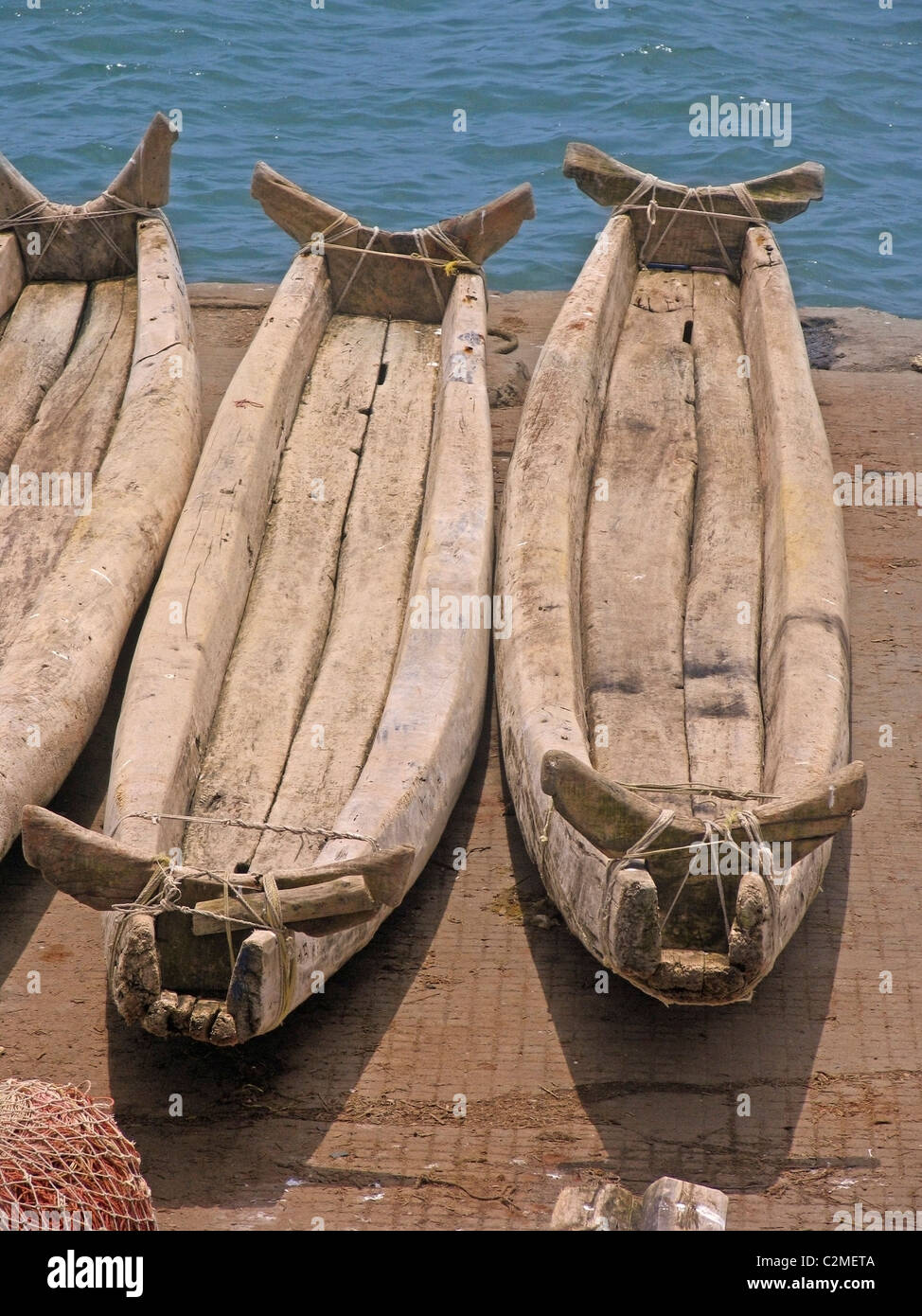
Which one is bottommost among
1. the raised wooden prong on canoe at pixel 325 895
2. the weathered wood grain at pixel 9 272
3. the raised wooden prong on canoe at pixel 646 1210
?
the raised wooden prong on canoe at pixel 646 1210

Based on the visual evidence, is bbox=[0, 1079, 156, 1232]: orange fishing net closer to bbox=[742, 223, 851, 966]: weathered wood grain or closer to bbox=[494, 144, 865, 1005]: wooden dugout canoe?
bbox=[494, 144, 865, 1005]: wooden dugout canoe

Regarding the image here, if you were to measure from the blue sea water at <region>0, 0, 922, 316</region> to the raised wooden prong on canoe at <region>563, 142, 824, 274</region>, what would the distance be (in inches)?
148

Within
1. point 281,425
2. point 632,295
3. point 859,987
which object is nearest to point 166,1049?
point 859,987

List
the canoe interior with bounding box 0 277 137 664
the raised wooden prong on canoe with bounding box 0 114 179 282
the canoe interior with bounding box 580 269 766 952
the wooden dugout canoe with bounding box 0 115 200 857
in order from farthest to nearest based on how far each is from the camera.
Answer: the raised wooden prong on canoe with bounding box 0 114 179 282 → the canoe interior with bounding box 0 277 137 664 → the wooden dugout canoe with bounding box 0 115 200 857 → the canoe interior with bounding box 580 269 766 952

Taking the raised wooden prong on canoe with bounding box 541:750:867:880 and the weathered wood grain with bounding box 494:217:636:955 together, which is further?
the weathered wood grain with bounding box 494:217:636:955

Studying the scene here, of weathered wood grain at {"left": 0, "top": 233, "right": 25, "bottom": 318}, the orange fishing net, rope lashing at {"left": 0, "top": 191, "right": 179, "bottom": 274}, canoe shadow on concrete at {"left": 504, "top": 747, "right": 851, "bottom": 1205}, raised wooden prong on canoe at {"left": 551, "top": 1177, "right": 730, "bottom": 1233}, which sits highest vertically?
rope lashing at {"left": 0, "top": 191, "right": 179, "bottom": 274}

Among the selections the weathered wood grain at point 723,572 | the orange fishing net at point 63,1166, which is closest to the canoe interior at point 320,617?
the orange fishing net at point 63,1166

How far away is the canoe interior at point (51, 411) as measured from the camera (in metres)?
5.97

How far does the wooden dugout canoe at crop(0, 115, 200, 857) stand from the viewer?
5.01m

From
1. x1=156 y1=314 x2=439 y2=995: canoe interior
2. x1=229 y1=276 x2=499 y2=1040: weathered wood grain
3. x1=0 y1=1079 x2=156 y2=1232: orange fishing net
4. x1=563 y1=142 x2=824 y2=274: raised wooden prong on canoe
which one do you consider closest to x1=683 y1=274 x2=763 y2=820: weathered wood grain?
x1=563 y1=142 x2=824 y2=274: raised wooden prong on canoe

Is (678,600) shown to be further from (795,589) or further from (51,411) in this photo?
(51,411)

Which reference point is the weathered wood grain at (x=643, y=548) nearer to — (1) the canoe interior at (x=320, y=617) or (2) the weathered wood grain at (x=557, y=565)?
(2) the weathered wood grain at (x=557, y=565)

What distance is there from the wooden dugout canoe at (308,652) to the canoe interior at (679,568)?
0.53m

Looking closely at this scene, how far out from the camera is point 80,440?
6.69 meters
